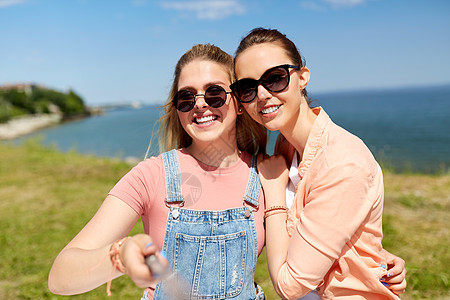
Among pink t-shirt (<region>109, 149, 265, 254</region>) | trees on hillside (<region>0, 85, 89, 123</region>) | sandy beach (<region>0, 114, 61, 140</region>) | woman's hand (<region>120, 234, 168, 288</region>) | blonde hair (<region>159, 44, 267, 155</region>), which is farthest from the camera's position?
trees on hillside (<region>0, 85, 89, 123</region>)

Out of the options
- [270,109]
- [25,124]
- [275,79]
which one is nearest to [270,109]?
[270,109]

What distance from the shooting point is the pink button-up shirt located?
5.45 feet

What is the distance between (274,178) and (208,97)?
1.98 ft

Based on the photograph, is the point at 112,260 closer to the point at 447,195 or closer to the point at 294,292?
the point at 294,292

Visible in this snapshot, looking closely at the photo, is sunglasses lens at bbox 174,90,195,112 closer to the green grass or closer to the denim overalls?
the denim overalls

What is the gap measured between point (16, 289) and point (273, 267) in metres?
3.55

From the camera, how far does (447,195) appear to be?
6117 millimetres

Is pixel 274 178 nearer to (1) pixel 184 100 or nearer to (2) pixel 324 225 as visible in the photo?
(2) pixel 324 225

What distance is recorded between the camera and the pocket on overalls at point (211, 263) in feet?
6.25

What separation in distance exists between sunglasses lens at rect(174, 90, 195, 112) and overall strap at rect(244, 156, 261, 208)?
0.53 m

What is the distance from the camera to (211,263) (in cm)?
192

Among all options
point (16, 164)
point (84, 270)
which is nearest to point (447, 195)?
point (84, 270)

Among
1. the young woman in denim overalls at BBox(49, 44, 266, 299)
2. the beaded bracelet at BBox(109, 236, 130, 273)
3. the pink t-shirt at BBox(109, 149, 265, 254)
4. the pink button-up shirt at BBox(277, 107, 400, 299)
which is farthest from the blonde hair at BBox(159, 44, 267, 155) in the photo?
the beaded bracelet at BBox(109, 236, 130, 273)

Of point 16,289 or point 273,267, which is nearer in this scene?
point 273,267
